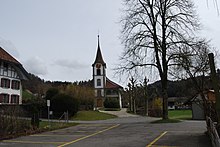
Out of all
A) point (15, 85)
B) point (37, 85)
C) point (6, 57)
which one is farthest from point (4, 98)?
point (37, 85)

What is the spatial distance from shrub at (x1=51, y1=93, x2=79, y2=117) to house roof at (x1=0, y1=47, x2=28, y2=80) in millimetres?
9278

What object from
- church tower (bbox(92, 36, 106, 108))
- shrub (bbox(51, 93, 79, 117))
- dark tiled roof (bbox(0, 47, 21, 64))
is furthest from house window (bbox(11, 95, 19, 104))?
church tower (bbox(92, 36, 106, 108))

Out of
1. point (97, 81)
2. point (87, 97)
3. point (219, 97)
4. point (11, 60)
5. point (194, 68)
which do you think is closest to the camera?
point (219, 97)

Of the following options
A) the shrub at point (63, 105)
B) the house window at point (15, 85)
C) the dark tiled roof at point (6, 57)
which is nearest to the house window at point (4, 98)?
the house window at point (15, 85)

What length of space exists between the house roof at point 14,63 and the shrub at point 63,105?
365 inches

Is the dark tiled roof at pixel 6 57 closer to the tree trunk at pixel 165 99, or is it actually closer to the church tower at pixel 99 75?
the tree trunk at pixel 165 99

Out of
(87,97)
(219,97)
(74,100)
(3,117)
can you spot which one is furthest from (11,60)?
(219,97)

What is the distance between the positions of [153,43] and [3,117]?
16.6m

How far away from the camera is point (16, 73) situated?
43.2m

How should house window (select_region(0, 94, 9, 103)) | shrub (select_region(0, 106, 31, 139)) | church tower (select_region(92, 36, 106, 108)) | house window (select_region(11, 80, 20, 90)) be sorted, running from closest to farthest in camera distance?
shrub (select_region(0, 106, 31, 139)) < house window (select_region(0, 94, 9, 103)) < house window (select_region(11, 80, 20, 90)) < church tower (select_region(92, 36, 106, 108))

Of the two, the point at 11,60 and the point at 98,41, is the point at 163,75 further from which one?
the point at 98,41

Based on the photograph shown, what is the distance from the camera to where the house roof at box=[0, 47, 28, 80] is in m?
39.3

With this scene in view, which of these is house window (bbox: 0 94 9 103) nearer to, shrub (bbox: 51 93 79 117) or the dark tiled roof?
the dark tiled roof

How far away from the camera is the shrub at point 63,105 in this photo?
3628 centimetres
